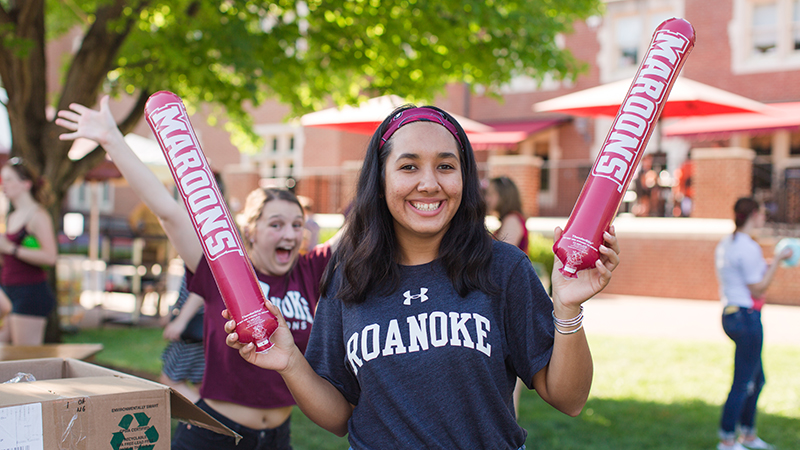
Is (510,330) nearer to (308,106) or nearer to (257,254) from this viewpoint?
(257,254)

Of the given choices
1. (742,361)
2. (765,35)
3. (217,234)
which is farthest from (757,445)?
(765,35)

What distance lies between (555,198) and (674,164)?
10.5 feet

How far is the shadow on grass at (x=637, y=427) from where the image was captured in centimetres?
513

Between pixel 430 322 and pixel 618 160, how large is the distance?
24.9 inches

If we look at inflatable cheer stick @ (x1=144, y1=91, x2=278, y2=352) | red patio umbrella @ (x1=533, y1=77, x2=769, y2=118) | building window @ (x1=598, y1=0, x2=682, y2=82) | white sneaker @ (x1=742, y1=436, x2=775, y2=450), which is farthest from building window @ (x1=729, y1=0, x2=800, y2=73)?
inflatable cheer stick @ (x1=144, y1=91, x2=278, y2=352)

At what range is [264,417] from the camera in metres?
2.67

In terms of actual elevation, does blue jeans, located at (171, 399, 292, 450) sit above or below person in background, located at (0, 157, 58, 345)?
below

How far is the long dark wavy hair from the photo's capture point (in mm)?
1836

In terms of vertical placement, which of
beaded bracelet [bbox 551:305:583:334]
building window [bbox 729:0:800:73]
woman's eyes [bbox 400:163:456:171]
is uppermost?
building window [bbox 729:0:800:73]

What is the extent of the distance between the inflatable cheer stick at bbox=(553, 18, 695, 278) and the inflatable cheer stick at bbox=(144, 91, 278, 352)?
796 millimetres

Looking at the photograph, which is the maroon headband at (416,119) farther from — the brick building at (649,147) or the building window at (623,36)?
the building window at (623,36)

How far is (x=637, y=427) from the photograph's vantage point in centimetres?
555

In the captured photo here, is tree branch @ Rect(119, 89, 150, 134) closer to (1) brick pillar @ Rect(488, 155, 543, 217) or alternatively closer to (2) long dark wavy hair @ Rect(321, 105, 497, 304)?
(2) long dark wavy hair @ Rect(321, 105, 497, 304)

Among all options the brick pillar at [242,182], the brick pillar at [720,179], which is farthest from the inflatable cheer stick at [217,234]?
the brick pillar at [242,182]
